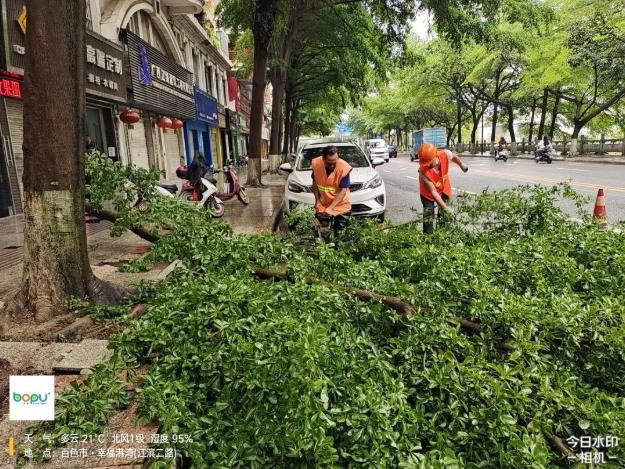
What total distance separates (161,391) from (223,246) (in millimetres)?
1770

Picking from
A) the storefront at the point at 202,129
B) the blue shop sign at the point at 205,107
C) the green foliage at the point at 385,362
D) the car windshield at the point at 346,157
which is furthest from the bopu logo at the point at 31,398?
the blue shop sign at the point at 205,107

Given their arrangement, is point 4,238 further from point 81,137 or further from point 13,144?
point 81,137

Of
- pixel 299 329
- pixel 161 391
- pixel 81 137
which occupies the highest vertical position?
pixel 81 137

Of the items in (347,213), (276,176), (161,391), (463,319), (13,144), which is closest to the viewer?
(161,391)

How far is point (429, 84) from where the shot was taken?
39.9 m

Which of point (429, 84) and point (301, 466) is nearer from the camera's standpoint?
point (301, 466)

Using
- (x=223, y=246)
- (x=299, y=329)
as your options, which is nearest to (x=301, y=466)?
(x=299, y=329)

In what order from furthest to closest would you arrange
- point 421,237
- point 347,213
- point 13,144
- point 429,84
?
point 429,84
point 13,144
point 347,213
point 421,237

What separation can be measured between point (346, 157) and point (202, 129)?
18927 millimetres

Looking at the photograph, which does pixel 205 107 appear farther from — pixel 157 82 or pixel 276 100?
pixel 157 82

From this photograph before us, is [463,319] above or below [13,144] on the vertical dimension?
below

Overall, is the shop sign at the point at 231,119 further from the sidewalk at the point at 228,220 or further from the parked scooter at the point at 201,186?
the parked scooter at the point at 201,186

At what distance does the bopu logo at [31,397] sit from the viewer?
2.27 metres

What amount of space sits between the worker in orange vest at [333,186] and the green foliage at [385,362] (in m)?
1.75
